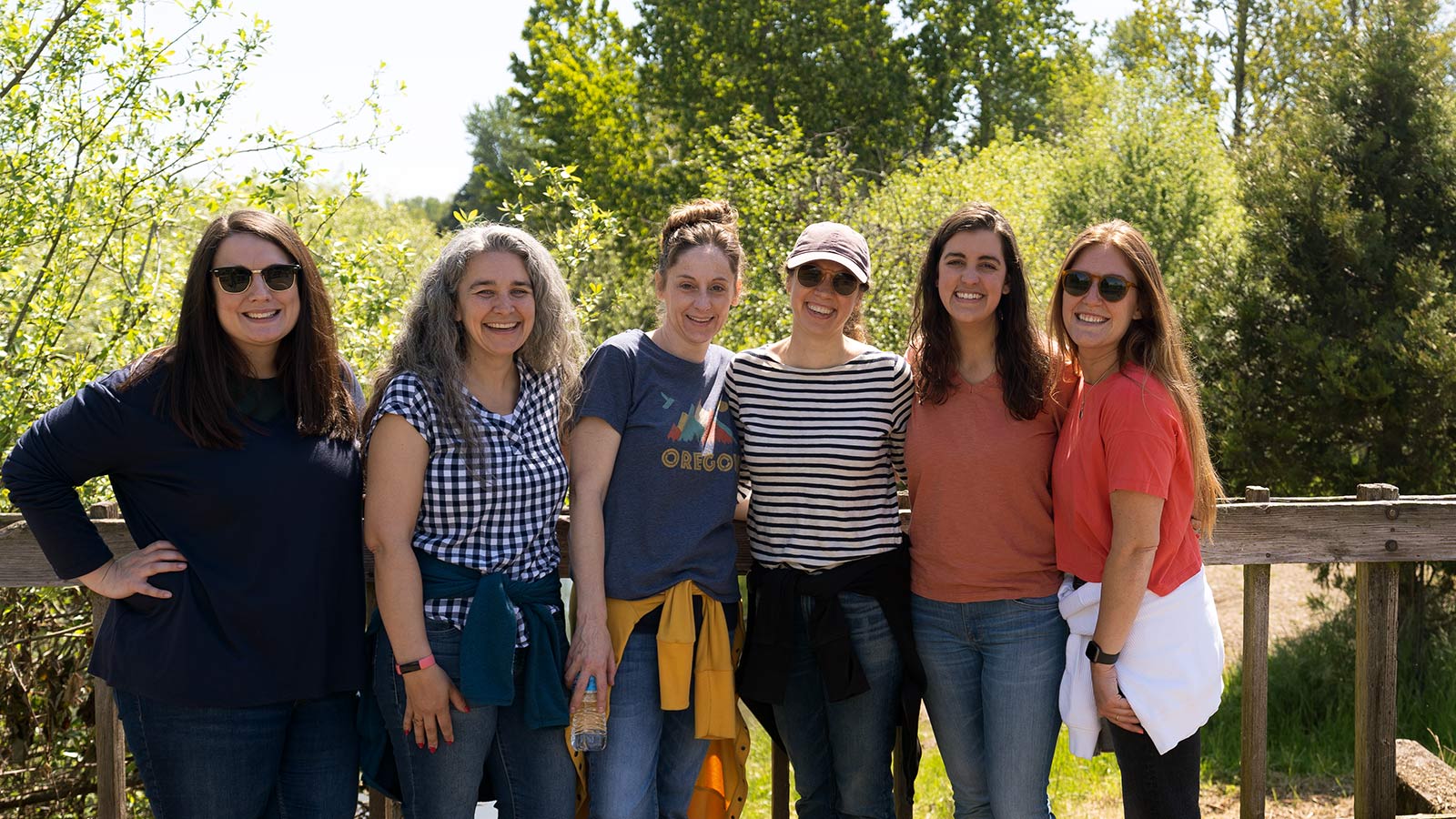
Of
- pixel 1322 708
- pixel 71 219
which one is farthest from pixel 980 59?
pixel 71 219

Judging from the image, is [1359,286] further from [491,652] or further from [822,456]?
[491,652]

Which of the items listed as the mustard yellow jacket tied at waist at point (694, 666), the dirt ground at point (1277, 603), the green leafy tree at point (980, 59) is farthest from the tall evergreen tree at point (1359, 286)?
the green leafy tree at point (980, 59)

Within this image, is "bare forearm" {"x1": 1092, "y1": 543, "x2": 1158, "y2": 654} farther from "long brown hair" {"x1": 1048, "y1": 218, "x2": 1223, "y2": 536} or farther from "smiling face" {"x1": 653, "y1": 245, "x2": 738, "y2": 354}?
"smiling face" {"x1": 653, "y1": 245, "x2": 738, "y2": 354}

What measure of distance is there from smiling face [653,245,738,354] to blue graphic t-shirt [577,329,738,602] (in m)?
0.12

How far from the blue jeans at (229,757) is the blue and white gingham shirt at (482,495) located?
41cm

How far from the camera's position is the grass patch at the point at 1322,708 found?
696 cm

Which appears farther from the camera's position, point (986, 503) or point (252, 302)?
point (986, 503)

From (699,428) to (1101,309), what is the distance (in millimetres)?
1019

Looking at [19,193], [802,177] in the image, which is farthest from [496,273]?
[802,177]

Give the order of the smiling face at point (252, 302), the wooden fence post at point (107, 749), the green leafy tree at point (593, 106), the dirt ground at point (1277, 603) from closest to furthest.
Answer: the smiling face at point (252, 302) → the wooden fence post at point (107, 749) → the dirt ground at point (1277, 603) → the green leafy tree at point (593, 106)

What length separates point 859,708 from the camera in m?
2.91

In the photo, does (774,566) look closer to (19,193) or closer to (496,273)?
(496,273)

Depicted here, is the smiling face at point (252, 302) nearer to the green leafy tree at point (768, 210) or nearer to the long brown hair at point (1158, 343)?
the long brown hair at point (1158, 343)

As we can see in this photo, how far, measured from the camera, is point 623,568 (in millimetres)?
2859
